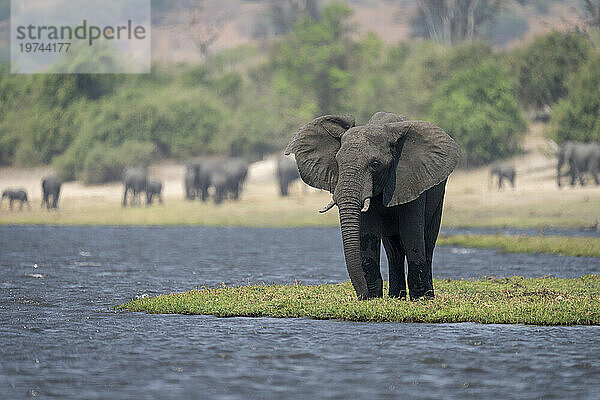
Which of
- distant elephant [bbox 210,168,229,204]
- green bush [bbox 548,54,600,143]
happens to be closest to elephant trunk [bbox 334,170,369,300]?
distant elephant [bbox 210,168,229,204]

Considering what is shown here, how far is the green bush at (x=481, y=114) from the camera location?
222 ft

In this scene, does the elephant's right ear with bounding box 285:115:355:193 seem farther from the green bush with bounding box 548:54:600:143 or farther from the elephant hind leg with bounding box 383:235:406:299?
the green bush with bounding box 548:54:600:143

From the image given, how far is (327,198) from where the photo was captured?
57156mm

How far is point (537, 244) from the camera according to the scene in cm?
3509

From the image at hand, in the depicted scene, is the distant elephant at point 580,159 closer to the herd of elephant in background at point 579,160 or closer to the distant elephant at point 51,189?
the herd of elephant in background at point 579,160

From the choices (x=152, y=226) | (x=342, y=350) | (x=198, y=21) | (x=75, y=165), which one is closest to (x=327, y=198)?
(x=152, y=226)

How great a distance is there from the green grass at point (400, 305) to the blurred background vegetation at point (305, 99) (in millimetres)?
44855

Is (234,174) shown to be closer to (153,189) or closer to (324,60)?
(153,189)

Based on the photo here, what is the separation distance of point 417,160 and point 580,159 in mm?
41561

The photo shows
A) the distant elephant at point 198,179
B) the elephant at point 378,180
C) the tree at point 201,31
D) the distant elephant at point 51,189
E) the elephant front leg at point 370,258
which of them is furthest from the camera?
the tree at point 201,31

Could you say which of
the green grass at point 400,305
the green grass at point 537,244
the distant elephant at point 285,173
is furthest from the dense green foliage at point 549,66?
the green grass at point 400,305

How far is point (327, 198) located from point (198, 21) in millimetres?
60334

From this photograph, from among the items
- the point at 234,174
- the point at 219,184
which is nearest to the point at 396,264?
the point at 219,184

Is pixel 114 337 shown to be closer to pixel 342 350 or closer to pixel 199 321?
pixel 199 321
